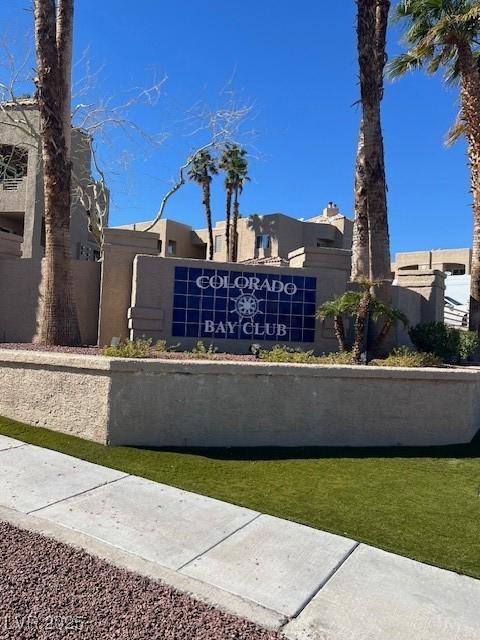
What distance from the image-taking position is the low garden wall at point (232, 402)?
22.2 ft

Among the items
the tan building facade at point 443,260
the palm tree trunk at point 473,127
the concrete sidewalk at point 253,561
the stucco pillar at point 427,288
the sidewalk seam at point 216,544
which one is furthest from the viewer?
the tan building facade at point 443,260

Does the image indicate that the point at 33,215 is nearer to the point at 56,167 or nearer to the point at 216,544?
the point at 56,167

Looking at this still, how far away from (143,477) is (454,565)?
317 centimetres

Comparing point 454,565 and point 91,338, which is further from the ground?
point 91,338

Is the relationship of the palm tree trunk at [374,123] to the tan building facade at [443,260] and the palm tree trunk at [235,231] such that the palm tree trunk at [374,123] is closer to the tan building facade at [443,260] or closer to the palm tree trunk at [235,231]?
the palm tree trunk at [235,231]

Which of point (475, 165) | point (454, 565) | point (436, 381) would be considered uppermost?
point (475, 165)

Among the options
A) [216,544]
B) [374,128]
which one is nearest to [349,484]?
[216,544]

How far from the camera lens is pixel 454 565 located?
412cm

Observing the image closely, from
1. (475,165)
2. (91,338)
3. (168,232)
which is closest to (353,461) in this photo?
(91,338)

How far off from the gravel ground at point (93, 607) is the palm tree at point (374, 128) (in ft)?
28.3

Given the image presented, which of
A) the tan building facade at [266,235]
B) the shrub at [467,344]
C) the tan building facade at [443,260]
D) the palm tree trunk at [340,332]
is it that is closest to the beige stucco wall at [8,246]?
the palm tree trunk at [340,332]

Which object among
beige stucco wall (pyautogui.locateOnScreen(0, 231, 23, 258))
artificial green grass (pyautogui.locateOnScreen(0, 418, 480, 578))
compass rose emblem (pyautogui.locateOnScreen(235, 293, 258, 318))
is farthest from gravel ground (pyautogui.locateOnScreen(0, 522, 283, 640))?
beige stucco wall (pyautogui.locateOnScreen(0, 231, 23, 258))

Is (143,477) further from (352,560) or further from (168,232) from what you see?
(168,232)

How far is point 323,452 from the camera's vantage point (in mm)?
7059
